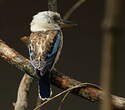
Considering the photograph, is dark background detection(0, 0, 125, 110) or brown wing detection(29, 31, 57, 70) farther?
dark background detection(0, 0, 125, 110)

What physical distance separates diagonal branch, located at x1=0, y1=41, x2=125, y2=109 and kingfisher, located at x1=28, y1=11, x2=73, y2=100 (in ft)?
0.24

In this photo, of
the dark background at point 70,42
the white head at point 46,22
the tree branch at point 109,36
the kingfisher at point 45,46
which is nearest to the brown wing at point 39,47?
the kingfisher at point 45,46

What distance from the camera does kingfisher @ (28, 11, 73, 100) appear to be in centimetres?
227

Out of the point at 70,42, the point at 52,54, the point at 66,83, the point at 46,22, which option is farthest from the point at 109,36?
the point at 70,42

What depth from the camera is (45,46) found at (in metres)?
2.48

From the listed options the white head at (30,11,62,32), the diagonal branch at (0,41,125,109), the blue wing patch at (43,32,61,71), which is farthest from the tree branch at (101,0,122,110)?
the white head at (30,11,62,32)

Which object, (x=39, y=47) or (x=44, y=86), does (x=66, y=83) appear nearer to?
(x=44, y=86)

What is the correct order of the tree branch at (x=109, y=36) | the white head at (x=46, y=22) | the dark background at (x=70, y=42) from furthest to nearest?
the dark background at (x=70, y=42)
the white head at (x=46, y=22)
the tree branch at (x=109, y=36)

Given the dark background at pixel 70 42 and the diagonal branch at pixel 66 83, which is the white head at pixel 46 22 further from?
the dark background at pixel 70 42

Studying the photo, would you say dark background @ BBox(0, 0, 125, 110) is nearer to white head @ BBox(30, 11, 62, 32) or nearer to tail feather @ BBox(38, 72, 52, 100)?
white head @ BBox(30, 11, 62, 32)

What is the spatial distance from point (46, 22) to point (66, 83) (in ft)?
3.71

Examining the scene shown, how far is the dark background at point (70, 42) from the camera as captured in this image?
4.27 meters

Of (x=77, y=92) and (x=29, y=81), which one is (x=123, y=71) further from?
(x=77, y=92)

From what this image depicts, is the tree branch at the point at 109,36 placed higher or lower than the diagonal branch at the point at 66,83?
higher
